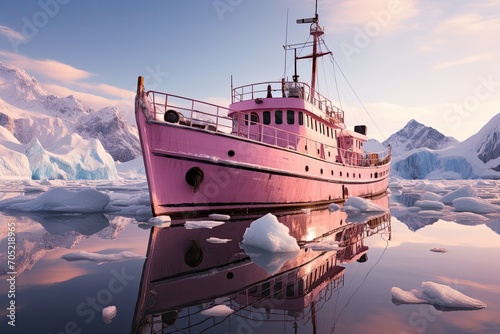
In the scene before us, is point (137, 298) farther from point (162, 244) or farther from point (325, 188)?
point (325, 188)

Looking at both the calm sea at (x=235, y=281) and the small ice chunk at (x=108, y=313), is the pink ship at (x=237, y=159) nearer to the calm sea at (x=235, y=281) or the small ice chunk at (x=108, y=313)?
the calm sea at (x=235, y=281)

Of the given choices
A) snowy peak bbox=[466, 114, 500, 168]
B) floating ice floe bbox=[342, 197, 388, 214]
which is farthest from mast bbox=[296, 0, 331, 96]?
snowy peak bbox=[466, 114, 500, 168]

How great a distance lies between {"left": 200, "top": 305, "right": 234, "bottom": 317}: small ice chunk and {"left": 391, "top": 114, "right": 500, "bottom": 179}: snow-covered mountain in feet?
331

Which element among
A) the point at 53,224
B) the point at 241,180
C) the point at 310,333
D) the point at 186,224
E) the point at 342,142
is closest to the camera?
the point at 310,333

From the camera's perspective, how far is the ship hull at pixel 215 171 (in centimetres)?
1122

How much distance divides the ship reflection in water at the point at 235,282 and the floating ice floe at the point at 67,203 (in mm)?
7614

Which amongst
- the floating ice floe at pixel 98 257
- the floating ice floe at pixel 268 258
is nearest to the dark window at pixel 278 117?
the floating ice floe at pixel 268 258

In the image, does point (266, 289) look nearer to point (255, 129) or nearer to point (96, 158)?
point (255, 129)

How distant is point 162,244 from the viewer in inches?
303

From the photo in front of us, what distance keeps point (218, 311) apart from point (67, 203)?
13.7 meters

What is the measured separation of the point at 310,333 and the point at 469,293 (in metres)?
2.77

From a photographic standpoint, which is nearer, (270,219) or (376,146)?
(270,219)

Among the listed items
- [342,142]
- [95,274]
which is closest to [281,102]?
[342,142]

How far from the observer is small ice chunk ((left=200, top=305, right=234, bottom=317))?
3864mm
